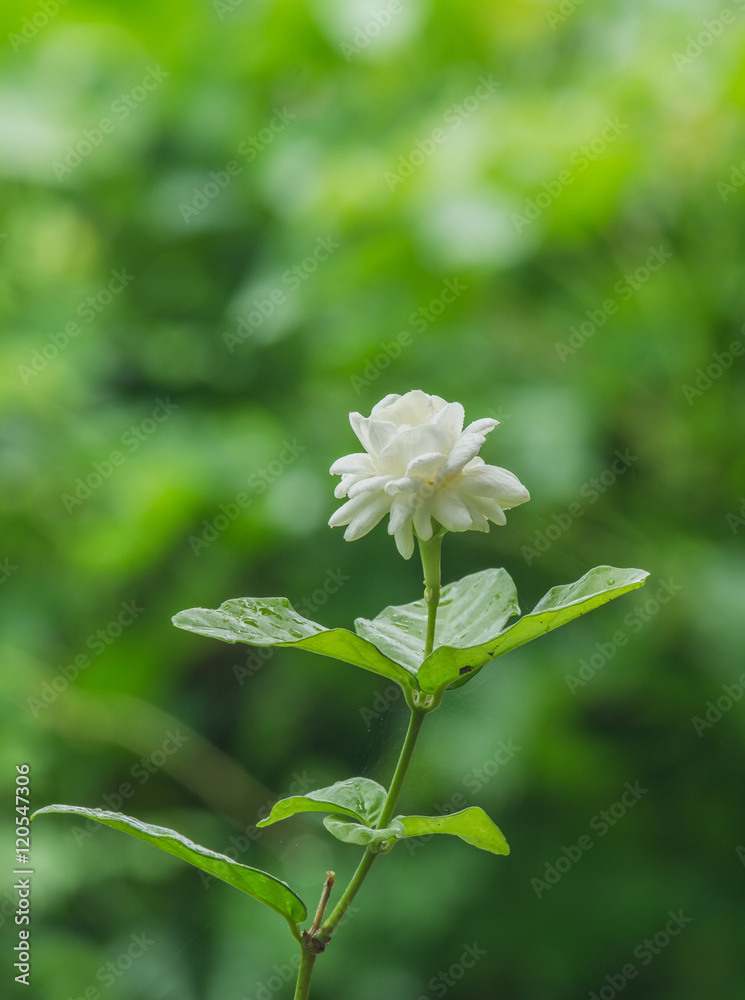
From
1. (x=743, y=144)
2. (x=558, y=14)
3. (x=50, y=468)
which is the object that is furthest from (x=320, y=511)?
(x=558, y=14)

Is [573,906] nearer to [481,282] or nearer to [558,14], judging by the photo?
[481,282]
